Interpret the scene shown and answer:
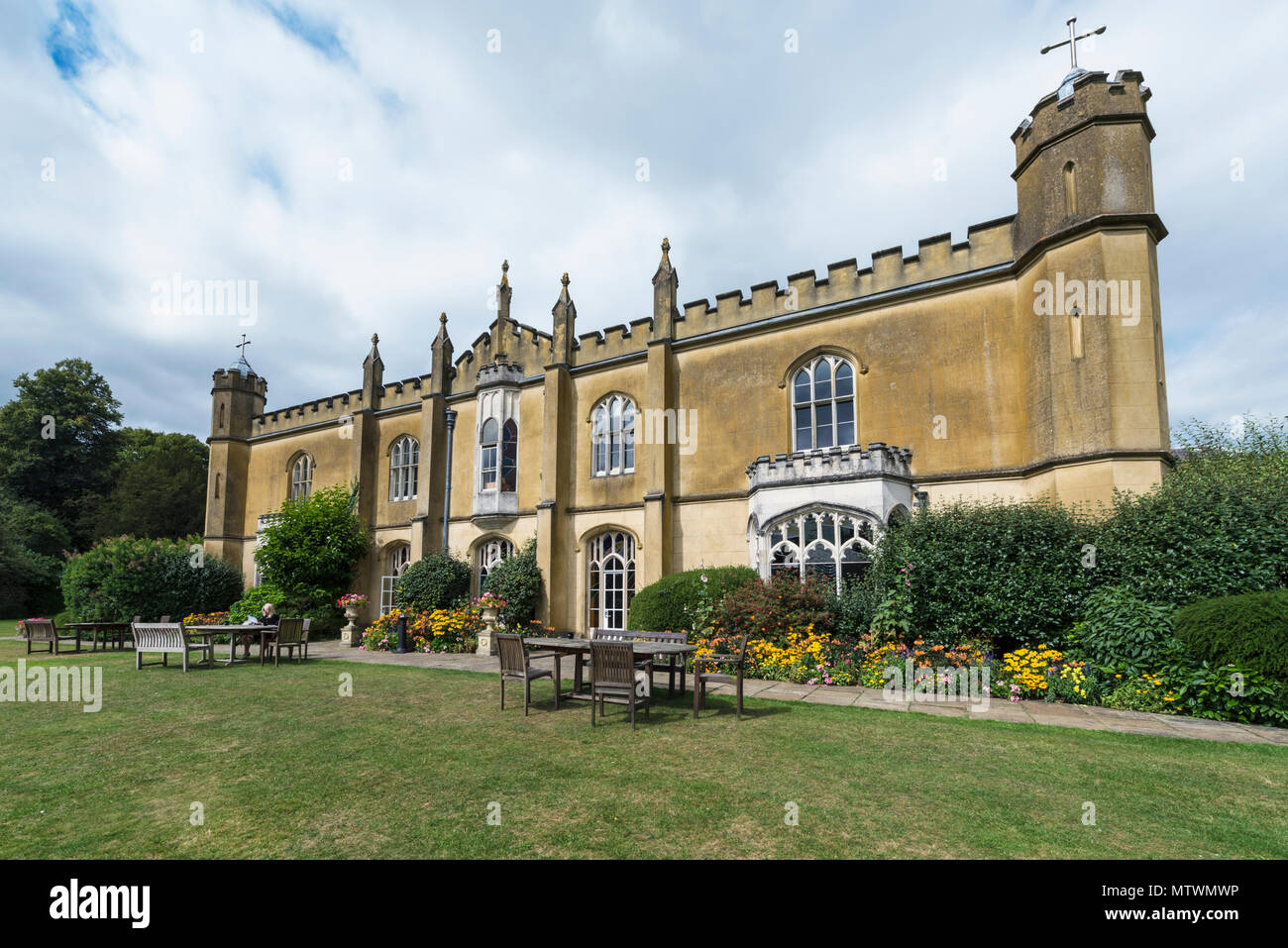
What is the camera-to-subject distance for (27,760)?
6.09 m

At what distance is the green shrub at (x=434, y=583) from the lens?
1928 cm

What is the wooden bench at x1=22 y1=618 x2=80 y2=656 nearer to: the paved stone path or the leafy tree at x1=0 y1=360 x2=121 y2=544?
the paved stone path

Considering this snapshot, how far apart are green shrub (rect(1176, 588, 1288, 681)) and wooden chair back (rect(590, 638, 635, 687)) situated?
7.40 m

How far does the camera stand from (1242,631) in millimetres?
7879

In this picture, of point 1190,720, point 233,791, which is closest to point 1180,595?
point 1190,720

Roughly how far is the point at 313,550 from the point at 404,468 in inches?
164

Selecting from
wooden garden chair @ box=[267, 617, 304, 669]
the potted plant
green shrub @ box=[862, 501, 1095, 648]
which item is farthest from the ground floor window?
green shrub @ box=[862, 501, 1095, 648]

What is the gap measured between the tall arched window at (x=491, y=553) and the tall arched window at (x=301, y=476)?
999 cm

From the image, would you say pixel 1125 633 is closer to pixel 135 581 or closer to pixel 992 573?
pixel 992 573

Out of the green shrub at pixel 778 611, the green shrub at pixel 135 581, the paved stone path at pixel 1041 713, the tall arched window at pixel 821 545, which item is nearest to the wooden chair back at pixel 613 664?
the paved stone path at pixel 1041 713

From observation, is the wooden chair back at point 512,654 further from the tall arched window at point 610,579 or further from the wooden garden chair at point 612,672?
the tall arched window at point 610,579

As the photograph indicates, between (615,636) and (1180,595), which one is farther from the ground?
(1180,595)
